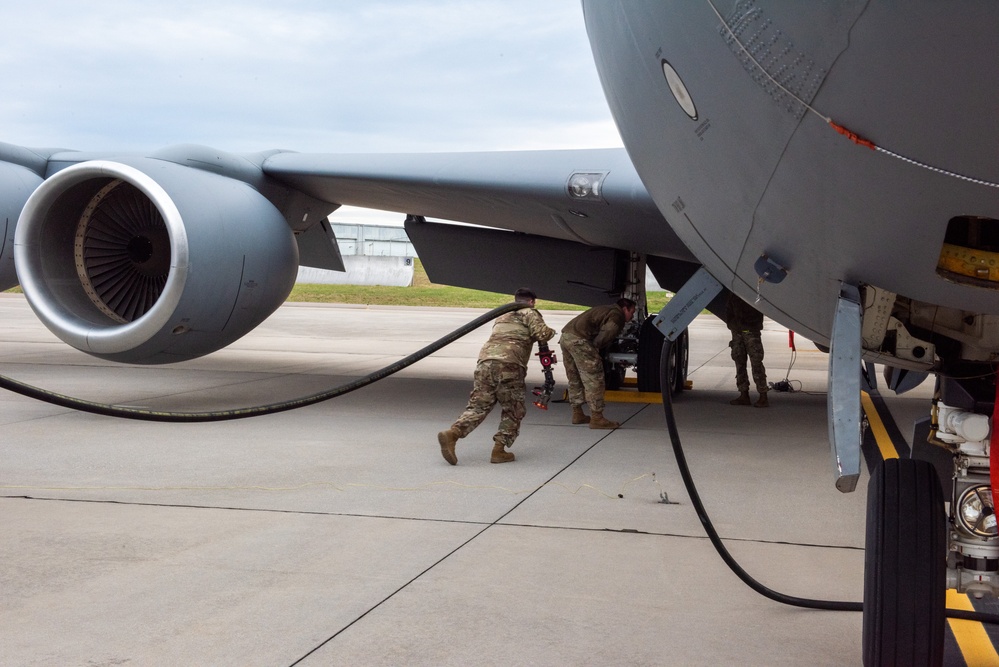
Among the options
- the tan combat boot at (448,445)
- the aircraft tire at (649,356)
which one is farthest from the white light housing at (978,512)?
the aircraft tire at (649,356)

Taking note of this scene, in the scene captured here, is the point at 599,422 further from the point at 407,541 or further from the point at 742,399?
the point at 407,541

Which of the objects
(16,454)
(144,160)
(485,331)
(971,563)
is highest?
(144,160)

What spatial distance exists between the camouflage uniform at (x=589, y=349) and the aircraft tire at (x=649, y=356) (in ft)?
3.98

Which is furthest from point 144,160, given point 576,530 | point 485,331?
point 485,331

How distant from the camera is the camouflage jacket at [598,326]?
8.38 m

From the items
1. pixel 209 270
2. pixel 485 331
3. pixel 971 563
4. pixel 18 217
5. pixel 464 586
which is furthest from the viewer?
pixel 485 331

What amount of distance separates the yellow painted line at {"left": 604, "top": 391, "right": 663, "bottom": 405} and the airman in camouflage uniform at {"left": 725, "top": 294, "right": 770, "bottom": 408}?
87 centimetres

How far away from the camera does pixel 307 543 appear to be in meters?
4.55

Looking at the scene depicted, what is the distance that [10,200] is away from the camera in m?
8.66

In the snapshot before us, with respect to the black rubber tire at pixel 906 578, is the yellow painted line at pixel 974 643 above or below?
below

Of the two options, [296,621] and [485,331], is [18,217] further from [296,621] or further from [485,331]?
[485,331]

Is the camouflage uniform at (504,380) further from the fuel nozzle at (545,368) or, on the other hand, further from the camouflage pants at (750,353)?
the camouflage pants at (750,353)

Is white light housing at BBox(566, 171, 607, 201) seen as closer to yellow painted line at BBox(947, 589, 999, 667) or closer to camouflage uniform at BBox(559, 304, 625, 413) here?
camouflage uniform at BBox(559, 304, 625, 413)

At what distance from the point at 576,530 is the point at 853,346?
8.29 feet
